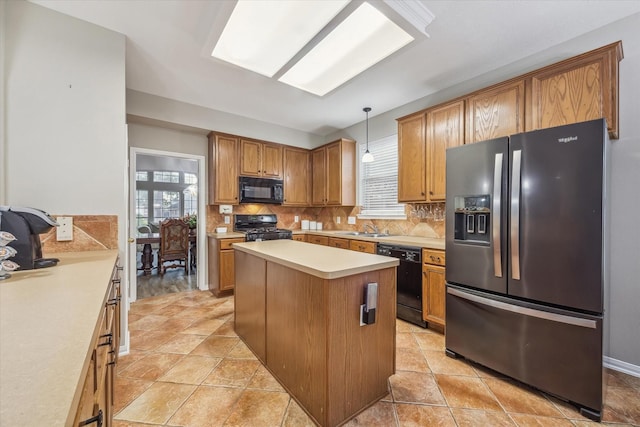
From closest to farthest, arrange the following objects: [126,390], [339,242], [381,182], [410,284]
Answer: [126,390], [410,284], [339,242], [381,182]

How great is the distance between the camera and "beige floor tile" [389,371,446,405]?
1.74m

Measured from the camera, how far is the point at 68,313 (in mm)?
820

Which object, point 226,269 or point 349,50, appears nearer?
point 349,50

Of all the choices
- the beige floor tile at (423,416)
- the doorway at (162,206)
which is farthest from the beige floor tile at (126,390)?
the doorway at (162,206)

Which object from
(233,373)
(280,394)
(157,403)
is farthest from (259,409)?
(157,403)

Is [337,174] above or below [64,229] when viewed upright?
above

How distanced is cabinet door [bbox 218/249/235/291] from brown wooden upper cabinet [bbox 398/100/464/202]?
8.09 ft

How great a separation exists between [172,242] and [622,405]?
589 cm

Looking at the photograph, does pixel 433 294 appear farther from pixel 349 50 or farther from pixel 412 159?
pixel 349 50

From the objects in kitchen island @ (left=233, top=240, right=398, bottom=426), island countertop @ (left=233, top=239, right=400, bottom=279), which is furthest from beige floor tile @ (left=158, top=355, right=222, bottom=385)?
Answer: island countertop @ (left=233, top=239, right=400, bottom=279)

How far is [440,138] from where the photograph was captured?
2.93 m

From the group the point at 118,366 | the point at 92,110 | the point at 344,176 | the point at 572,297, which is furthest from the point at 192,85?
the point at 572,297

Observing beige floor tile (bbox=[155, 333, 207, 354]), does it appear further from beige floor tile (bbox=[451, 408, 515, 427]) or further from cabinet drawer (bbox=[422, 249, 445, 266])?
cabinet drawer (bbox=[422, 249, 445, 266])

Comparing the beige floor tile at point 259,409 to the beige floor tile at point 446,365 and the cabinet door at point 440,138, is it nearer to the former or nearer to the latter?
the beige floor tile at point 446,365
